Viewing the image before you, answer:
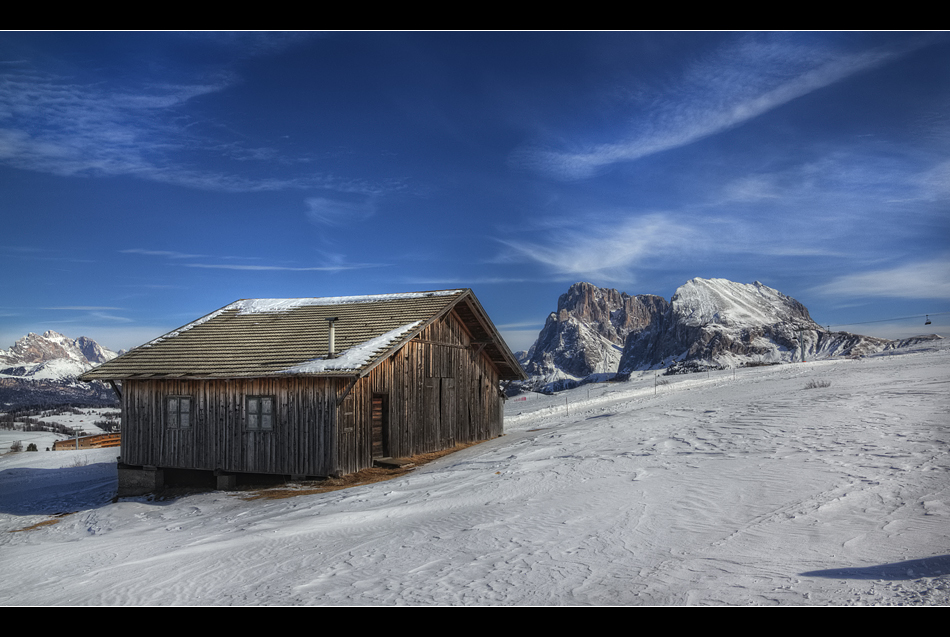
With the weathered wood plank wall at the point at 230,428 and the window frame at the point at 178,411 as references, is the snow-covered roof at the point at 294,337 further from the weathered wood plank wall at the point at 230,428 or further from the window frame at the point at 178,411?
the window frame at the point at 178,411

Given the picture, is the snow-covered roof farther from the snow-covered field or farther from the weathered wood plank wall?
the snow-covered field

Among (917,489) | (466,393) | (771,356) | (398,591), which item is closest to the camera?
(398,591)

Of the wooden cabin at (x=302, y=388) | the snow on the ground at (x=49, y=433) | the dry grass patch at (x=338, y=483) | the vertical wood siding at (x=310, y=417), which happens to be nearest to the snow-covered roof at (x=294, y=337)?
the wooden cabin at (x=302, y=388)

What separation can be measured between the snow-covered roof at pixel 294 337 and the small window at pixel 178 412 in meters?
0.92

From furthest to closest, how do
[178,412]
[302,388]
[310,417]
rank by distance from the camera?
[178,412] < [302,388] < [310,417]

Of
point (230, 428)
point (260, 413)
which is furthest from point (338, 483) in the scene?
point (230, 428)

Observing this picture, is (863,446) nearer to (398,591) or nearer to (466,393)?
(398,591)

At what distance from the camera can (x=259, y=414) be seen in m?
17.4

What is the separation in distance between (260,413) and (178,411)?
10.4 ft

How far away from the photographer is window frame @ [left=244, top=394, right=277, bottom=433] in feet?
56.5

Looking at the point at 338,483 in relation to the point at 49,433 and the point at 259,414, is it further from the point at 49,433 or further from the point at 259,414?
the point at 49,433
